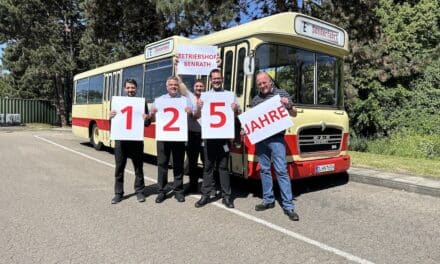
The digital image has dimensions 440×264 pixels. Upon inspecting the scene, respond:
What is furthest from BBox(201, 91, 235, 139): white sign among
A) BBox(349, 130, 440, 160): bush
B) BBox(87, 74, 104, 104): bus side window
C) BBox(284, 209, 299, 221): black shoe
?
BBox(349, 130, 440, 160): bush

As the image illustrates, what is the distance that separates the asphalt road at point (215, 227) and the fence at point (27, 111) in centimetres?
3035

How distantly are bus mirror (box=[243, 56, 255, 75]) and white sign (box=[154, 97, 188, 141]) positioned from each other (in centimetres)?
119

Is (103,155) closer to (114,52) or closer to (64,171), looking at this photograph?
(64,171)

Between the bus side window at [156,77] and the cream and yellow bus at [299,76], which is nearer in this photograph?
the cream and yellow bus at [299,76]

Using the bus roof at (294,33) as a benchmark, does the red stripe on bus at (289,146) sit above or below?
below

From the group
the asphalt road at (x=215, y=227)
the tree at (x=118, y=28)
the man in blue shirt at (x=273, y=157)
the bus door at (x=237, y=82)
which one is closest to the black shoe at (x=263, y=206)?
the man in blue shirt at (x=273, y=157)

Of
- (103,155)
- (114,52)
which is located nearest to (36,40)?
(114,52)

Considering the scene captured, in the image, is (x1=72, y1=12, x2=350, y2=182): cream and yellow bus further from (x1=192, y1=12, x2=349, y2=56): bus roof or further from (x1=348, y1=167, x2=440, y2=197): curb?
(x1=348, y1=167, x2=440, y2=197): curb

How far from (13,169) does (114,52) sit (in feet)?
56.3

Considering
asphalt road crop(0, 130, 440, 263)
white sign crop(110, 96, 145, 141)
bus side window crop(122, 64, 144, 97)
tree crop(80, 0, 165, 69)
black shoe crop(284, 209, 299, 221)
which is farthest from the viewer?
tree crop(80, 0, 165, 69)

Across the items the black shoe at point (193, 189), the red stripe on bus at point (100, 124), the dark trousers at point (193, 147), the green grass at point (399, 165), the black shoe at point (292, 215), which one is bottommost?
the black shoe at point (292, 215)

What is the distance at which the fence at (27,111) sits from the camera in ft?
119

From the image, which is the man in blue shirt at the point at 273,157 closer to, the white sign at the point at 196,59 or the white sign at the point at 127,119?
the white sign at the point at 127,119

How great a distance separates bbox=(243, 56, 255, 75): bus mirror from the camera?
7.26 m
